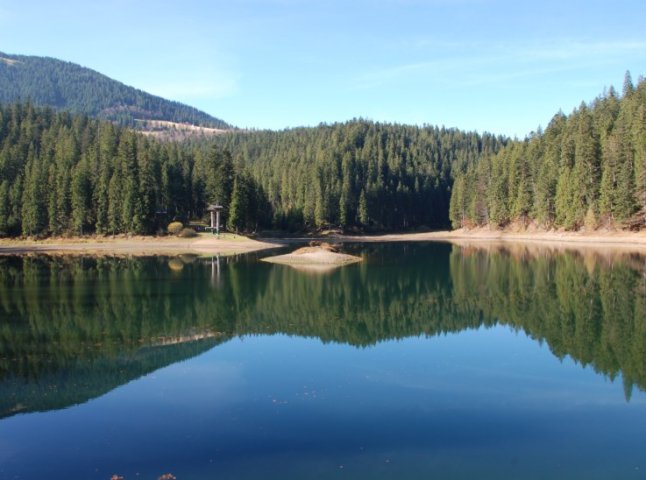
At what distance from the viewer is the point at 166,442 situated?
44.4ft

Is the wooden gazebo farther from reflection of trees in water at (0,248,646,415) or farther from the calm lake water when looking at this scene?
the calm lake water

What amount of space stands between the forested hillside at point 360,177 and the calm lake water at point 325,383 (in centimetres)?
7853

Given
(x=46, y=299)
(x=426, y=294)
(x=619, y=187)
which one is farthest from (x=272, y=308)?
(x=619, y=187)

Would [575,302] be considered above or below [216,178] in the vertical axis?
below

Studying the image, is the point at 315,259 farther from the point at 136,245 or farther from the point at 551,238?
the point at 551,238

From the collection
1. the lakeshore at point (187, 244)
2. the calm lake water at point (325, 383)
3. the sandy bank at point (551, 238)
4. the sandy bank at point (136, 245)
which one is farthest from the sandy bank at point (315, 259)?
the sandy bank at point (551, 238)

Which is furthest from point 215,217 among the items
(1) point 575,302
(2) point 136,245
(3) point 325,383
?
(3) point 325,383

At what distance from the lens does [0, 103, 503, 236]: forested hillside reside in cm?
9000

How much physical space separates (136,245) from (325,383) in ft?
231

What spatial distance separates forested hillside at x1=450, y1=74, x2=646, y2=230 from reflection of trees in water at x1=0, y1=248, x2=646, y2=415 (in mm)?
25778

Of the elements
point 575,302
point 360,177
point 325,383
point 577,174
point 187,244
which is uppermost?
point 360,177

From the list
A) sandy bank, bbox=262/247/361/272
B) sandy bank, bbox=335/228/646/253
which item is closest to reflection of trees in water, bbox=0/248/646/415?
sandy bank, bbox=262/247/361/272

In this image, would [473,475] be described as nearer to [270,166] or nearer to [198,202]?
[198,202]

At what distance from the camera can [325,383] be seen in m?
18.6
